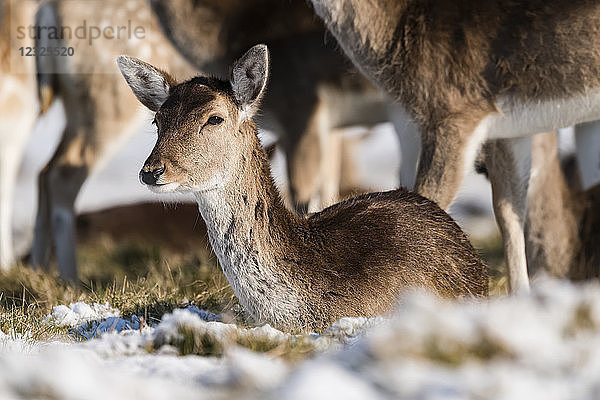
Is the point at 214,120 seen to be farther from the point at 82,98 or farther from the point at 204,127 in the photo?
the point at 82,98

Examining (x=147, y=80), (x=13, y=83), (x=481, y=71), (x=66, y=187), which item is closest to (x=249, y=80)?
(x=147, y=80)

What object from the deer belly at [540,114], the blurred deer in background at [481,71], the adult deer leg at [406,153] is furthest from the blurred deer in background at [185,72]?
the deer belly at [540,114]

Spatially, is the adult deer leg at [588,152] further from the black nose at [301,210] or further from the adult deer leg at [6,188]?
the adult deer leg at [6,188]

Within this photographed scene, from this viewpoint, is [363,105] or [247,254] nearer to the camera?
[247,254]

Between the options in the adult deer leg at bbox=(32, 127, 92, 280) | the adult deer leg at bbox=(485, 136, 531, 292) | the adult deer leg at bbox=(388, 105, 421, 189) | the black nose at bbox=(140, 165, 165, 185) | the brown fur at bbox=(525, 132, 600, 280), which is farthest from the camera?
the adult deer leg at bbox=(32, 127, 92, 280)

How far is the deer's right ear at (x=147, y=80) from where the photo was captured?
166 inches

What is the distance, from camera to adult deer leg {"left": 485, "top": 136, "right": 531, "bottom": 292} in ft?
18.5

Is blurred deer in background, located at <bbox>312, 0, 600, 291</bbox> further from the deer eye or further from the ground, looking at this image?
the deer eye

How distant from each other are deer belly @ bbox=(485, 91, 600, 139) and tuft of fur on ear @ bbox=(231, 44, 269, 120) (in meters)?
1.61

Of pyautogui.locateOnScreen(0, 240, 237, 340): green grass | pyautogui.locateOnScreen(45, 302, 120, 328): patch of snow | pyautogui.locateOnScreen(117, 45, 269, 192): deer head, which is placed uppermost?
pyautogui.locateOnScreen(117, 45, 269, 192): deer head

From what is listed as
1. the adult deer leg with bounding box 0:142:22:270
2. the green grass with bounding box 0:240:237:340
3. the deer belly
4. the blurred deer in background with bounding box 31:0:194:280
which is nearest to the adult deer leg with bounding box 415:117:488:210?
the deer belly

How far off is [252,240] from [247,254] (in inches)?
2.4

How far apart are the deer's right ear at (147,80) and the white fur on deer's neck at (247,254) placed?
57cm

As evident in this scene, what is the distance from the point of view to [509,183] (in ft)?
18.6
